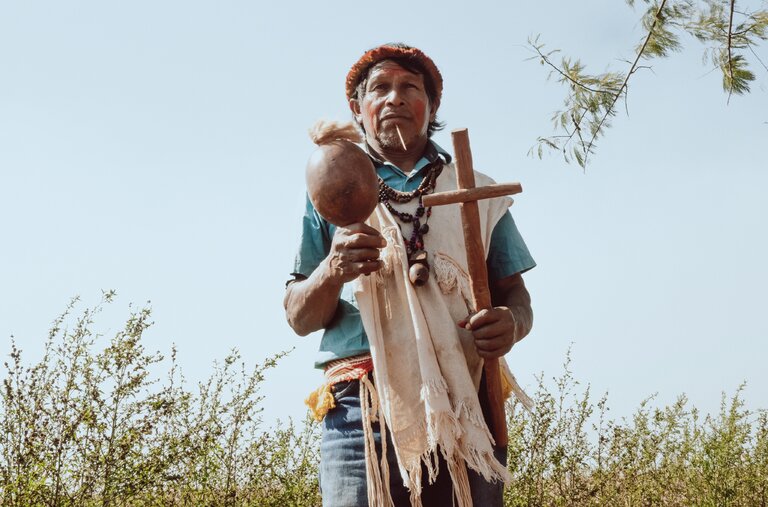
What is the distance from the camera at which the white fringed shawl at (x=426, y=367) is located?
7.00 ft

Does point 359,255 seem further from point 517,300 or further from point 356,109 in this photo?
point 356,109

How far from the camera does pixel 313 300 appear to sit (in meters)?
2.18

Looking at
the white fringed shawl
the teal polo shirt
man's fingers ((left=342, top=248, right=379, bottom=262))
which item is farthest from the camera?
the teal polo shirt

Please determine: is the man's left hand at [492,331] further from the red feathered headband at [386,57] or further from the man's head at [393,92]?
the red feathered headband at [386,57]

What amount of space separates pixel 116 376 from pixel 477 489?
95.8 inches

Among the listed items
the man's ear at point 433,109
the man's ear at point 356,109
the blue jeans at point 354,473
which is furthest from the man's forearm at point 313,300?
the man's ear at point 433,109

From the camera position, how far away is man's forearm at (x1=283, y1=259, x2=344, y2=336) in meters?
2.13

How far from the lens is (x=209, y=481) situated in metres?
4.42

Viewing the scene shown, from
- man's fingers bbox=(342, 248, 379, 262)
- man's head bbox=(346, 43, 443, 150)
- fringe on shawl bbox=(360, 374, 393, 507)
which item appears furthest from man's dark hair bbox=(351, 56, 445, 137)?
fringe on shawl bbox=(360, 374, 393, 507)

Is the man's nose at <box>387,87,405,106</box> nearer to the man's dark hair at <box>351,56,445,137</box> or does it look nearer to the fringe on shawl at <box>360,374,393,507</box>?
the man's dark hair at <box>351,56,445,137</box>

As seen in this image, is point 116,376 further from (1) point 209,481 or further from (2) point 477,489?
(2) point 477,489

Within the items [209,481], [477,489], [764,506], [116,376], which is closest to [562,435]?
[764,506]

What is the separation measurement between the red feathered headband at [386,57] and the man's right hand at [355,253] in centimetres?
71

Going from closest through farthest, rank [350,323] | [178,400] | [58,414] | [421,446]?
[421,446] < [350,323] < [58,414] < [178,400]
